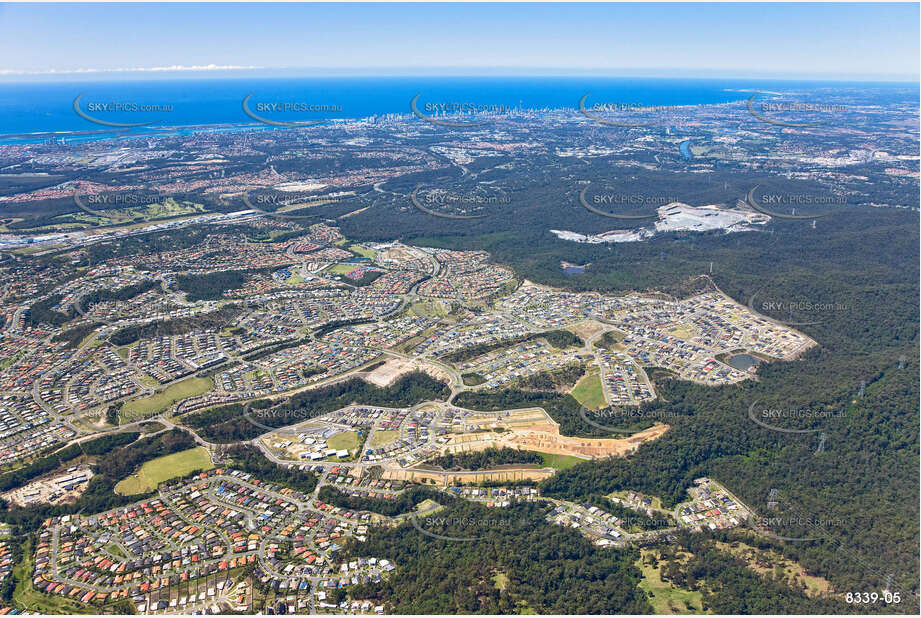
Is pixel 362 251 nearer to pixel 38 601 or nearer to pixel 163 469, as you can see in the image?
pixel 163 469

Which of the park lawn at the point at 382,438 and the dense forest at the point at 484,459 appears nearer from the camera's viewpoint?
the dense forest at the point at 484,459

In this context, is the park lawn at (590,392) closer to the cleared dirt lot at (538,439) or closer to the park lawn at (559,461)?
the cleared dirt lot at (538,439)

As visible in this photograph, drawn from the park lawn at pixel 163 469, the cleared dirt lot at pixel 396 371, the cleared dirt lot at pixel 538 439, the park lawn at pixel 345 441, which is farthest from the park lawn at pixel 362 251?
the park lawn at pixel 163 469

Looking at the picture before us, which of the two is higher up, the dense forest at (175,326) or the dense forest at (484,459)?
the dense forest at (175,326)

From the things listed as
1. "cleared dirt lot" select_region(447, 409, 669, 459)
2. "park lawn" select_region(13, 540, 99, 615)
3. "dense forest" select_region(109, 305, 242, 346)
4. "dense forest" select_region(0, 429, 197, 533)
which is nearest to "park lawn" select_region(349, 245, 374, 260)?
"dense forest" select_region(109, 305, 242, 346)

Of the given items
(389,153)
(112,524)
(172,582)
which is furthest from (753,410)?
(389,153)

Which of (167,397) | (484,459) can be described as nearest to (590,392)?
(484,459)
